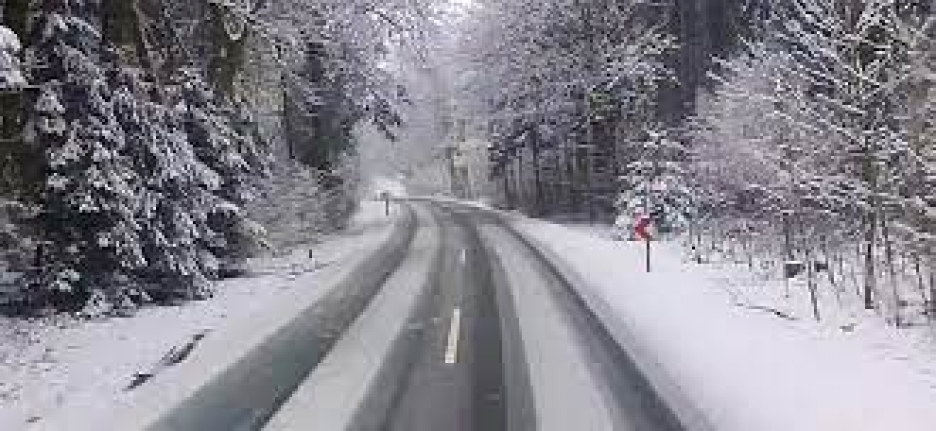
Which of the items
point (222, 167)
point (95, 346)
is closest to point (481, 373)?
point (95, 346)

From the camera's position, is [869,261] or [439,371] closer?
[439,371]

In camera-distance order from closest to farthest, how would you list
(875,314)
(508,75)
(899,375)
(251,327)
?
(899,375) → (875,314) → (251,327) → (508,75)

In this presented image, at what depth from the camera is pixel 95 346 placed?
14.2m

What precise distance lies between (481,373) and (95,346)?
19.3 feet

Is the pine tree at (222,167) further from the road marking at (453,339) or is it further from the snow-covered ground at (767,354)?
the snow-covered ground at (767,354)

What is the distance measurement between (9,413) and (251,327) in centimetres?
498

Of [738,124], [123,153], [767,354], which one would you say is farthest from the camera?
[738,124]

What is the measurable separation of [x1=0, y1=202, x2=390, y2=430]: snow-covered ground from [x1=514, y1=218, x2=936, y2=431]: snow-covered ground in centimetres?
578

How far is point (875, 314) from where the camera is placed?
12969mm

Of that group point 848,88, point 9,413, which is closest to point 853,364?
point 848,88

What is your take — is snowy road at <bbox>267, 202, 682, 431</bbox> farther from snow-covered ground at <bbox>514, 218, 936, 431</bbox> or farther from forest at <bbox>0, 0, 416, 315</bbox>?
forest at <bbox>0, 0, 416, 315</bbox>

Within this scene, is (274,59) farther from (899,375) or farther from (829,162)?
(899,375)

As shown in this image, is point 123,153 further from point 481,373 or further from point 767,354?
point 767,354

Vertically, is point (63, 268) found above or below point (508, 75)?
below
